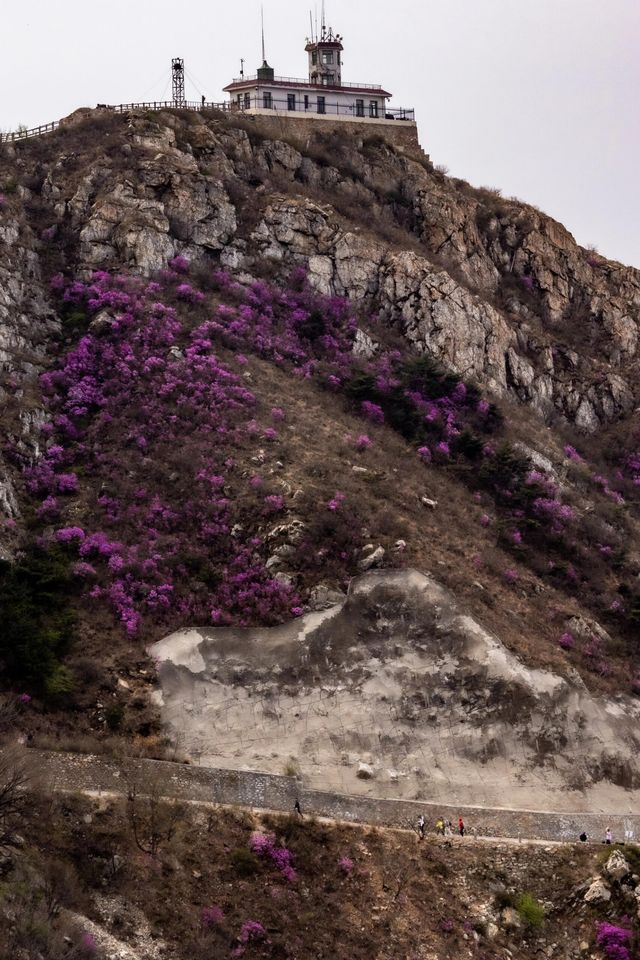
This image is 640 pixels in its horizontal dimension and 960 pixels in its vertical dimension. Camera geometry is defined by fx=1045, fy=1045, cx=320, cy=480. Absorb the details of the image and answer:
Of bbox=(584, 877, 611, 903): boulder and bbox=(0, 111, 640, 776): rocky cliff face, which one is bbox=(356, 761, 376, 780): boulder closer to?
bbox=(0, 111, 640, 776): rocky cliff face

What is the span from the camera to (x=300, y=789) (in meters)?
36.8

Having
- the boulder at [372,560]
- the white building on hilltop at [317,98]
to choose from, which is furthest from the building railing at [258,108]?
the boulder at [372,560]

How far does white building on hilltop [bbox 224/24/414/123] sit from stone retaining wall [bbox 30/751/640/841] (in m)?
51.7

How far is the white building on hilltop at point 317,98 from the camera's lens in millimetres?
74062

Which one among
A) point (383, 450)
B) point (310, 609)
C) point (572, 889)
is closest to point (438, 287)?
point (383, 450)

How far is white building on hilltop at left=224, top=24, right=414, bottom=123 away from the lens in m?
74.1

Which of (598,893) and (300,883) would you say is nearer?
(300,883)

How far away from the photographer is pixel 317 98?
75625 millimetres

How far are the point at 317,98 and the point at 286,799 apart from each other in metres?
55.2

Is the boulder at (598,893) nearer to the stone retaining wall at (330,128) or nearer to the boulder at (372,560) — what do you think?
the boulder at (372,560)

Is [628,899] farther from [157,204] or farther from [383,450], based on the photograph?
[157,204]

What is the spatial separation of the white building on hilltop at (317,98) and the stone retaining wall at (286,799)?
169 feet

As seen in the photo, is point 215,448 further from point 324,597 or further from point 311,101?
point 311,101

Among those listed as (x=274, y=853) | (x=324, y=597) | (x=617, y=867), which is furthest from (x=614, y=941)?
(x=324, y=597)
